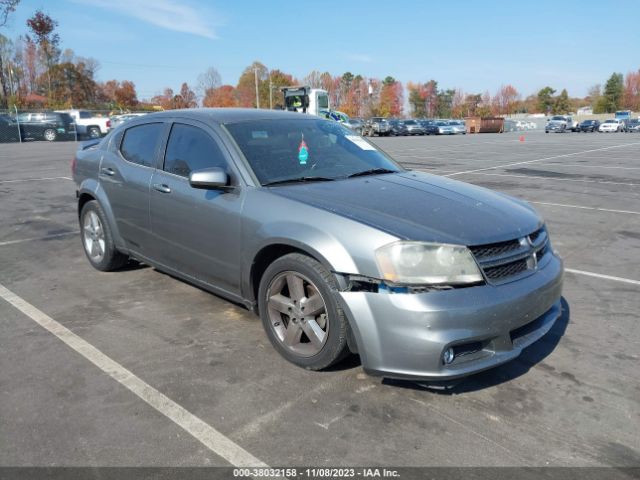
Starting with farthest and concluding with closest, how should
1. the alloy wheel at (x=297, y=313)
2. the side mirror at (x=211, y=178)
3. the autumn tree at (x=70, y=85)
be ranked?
the autumn tree at (x=70, y=85), the side mirror at (x=211, y=178), the alloy wheel at (x=297, y=313)

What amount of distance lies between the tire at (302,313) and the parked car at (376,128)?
4453cm

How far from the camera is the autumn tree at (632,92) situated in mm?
122300

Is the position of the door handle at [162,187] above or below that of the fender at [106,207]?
above

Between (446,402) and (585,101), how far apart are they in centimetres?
17562

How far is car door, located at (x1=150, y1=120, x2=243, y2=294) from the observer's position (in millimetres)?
3697

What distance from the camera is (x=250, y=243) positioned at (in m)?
3.51

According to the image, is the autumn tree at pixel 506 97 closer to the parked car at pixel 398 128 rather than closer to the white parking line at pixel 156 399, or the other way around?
the parked car at pixel 398 128

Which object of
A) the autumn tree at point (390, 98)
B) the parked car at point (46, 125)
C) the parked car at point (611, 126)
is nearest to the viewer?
the parked car at point (46, 125)

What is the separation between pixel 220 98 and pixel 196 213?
299 ft

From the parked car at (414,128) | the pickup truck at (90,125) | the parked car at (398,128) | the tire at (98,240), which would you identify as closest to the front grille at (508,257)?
the tire at (98,240)

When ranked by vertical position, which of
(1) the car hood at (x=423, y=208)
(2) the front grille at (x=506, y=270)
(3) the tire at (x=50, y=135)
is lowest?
(2) the front grille at (x=506, y=270)

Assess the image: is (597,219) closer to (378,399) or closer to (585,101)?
(378,399)

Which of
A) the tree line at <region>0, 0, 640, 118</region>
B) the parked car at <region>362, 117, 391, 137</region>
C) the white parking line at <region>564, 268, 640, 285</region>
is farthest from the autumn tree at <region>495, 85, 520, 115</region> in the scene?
the white parking line at <region>564, 268, 640, 285</region>

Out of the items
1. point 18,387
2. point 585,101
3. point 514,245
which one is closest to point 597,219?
point 514,245
